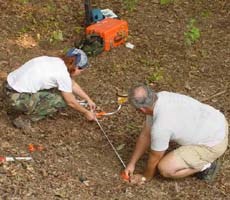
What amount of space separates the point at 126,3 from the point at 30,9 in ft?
4.38

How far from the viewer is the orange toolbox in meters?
7.07

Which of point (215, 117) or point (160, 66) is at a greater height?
point (215, 117)

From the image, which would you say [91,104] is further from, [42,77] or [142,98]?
[142,98]

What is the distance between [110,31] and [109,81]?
72 cm

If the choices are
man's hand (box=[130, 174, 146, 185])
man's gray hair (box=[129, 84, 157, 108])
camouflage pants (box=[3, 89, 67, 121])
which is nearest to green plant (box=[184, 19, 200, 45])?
camouflage pants (box=[3, 89, 67, 121])

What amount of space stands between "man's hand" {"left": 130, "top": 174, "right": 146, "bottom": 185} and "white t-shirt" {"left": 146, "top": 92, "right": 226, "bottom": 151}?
1.33 ft

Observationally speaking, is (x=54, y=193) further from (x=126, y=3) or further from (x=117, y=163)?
(x=126, y=3)

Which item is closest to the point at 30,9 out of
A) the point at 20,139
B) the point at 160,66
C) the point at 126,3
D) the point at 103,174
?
the point at 126,3

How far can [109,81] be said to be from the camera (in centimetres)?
668

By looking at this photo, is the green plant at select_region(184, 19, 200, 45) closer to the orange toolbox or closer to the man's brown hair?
the orange toolbox

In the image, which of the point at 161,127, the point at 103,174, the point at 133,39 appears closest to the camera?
the point at 161,127

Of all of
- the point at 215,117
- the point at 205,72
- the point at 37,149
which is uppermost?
the point at 215,117

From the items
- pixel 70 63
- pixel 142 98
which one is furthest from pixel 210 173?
pixel 70 63

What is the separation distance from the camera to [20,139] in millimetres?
5395
